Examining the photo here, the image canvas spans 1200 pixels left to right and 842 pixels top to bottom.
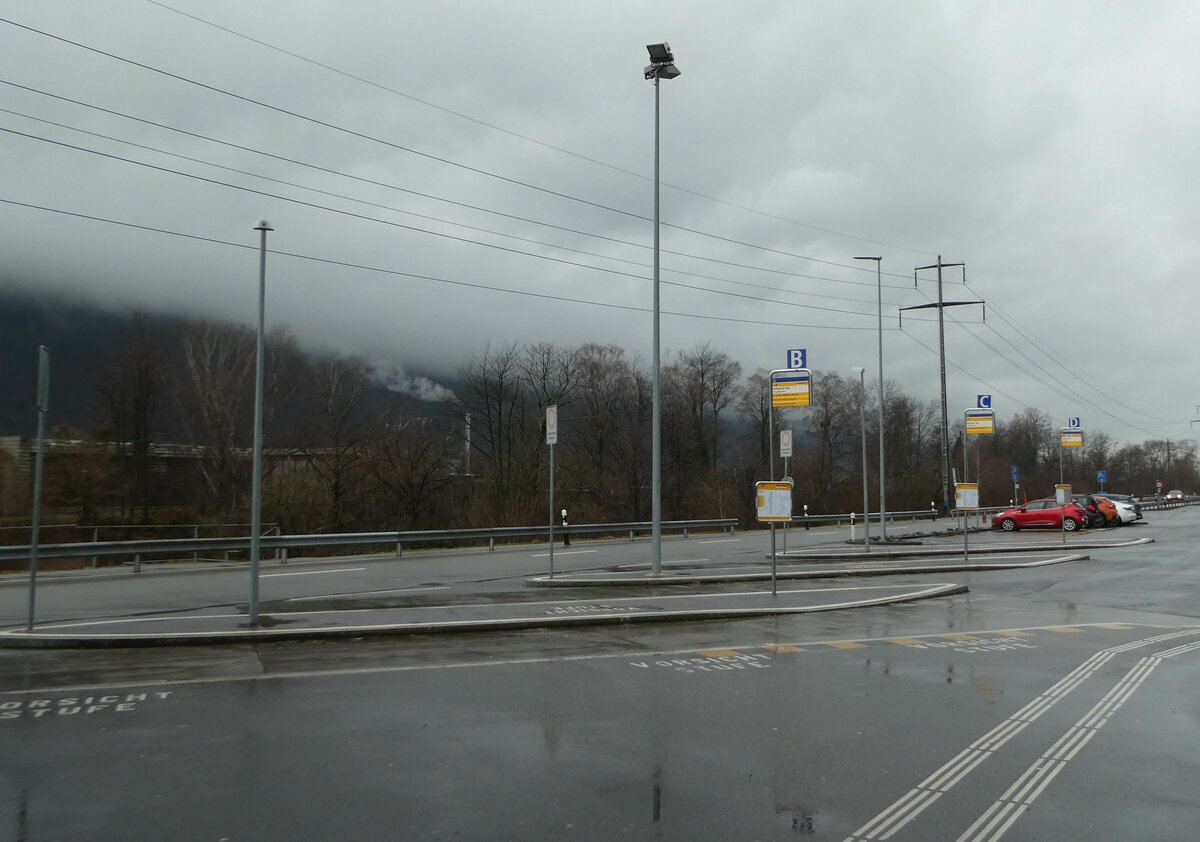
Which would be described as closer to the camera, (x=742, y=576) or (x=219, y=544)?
(x=742, y=576)

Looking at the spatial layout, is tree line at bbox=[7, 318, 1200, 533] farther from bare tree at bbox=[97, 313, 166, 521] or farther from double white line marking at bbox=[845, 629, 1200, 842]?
double white line marking at bbox=[845, 629, 1200, 842]

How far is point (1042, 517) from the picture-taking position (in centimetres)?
4588

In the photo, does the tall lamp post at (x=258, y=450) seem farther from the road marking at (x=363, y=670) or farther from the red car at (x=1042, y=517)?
Result: the red car at (x=1042, y=517)

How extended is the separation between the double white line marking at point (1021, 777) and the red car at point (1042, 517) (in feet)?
129

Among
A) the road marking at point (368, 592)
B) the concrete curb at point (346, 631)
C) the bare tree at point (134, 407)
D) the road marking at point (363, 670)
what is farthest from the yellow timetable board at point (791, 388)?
the bare tree at point (134, 407)

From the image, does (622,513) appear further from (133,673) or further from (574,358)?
(133,673)

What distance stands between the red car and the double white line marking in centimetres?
3932

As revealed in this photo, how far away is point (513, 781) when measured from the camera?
5809 mm

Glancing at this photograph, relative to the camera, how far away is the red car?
45.8m

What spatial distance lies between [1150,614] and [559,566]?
14.4 metres

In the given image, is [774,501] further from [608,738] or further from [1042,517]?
[1042,517]

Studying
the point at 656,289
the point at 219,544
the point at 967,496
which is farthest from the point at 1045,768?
the point at 219,544

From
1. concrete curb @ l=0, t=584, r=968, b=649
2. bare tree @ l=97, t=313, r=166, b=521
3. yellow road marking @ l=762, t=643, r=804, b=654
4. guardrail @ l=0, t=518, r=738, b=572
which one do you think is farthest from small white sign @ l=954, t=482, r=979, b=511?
bare tree @ l=97, t=313, r=166, b=521

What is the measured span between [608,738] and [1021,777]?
2.88 meters
